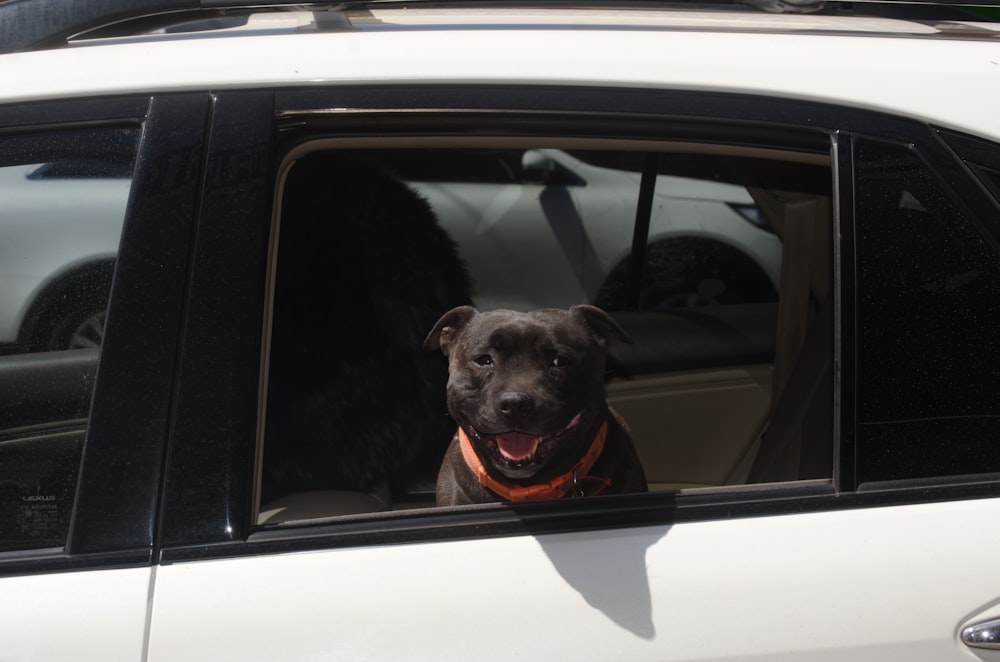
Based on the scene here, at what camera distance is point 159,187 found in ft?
5.70

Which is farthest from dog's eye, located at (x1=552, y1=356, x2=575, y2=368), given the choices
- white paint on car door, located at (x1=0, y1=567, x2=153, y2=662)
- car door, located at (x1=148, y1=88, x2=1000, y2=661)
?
white paint on car door, located at (x1=0, y1=567, x2=153, y2=662)

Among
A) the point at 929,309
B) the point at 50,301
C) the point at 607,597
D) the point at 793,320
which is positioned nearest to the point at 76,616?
the point at 50,301

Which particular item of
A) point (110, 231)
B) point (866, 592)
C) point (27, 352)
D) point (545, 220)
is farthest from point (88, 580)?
point (545, 220)

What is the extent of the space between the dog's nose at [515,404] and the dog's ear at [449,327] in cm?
32

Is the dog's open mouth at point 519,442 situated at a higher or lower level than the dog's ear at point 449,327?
A: lower

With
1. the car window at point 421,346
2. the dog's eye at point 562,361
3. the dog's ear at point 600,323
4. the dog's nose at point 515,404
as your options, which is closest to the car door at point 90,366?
the car window at point 421,346

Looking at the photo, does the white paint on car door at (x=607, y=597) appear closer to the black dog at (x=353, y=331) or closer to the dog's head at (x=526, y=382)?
the dog's head at (x=526, y=382)

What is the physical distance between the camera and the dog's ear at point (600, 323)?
2.56 meters

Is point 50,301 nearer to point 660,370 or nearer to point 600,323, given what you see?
point 600,323

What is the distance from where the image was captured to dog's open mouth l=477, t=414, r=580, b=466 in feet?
7.63

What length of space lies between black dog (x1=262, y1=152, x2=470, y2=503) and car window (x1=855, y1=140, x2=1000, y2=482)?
4.13 feet

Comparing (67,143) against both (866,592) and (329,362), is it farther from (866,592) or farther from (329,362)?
(866,592)

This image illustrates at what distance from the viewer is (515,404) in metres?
2.26

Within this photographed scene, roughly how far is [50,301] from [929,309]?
152 cm
